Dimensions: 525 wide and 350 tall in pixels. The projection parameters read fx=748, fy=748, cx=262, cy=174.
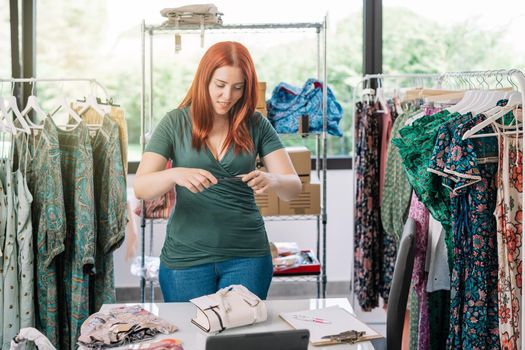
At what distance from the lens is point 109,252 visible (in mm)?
3170

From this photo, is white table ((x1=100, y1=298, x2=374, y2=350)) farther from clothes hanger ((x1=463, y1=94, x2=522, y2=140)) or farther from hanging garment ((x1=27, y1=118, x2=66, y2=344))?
hanging garment ((x1=27, y1=118, x2=66, y2=344))

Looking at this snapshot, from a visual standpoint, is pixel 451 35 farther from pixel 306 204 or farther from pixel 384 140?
pixel 306 204

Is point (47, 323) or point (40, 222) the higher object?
point (40, 222)

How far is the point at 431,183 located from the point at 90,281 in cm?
156

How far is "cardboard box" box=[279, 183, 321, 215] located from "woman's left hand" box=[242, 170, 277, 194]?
146 cm

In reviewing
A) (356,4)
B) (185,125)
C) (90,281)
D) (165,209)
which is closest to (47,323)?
(90,281)

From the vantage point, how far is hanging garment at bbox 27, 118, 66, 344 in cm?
303

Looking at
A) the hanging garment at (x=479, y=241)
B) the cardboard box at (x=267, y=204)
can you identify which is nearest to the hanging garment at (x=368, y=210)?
the cardboard box at (x=267, y=204)

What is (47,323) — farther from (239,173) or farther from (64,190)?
(239,173)

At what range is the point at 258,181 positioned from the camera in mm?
2361

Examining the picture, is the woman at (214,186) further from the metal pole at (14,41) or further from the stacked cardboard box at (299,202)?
the metal pole at (14,41)

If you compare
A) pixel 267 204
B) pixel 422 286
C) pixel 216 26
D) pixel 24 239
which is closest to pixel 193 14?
pixel 216 26

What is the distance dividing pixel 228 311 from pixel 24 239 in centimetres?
136

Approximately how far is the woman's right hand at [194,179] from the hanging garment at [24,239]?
1.01 m
